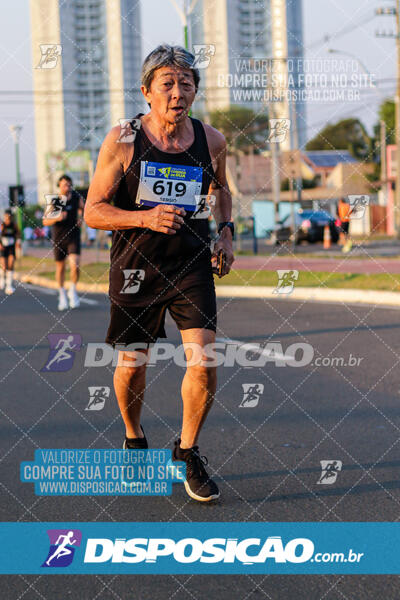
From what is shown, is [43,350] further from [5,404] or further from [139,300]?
[139,300]

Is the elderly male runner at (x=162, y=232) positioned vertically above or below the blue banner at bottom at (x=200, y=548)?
above

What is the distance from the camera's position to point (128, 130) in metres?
4.30

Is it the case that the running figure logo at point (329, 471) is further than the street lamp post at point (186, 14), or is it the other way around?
the street lamp post at point (186, 14)

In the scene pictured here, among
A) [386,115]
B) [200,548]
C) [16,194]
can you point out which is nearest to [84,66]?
[386,115]

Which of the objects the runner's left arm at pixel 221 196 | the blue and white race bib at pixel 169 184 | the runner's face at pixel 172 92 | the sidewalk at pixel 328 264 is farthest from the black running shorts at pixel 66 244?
the runner's face at pixel 172 92

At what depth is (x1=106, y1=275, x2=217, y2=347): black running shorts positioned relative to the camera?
14.2ft

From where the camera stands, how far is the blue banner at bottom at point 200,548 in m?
3.39

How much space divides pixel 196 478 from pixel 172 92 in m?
1.83

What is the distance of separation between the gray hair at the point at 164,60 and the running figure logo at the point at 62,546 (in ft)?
6.93

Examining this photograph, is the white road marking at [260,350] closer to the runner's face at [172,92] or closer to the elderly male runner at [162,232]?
the elderly male runner at [162,232]

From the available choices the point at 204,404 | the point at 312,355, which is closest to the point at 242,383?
the point at 312,355

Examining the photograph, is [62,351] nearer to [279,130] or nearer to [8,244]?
[279,130]

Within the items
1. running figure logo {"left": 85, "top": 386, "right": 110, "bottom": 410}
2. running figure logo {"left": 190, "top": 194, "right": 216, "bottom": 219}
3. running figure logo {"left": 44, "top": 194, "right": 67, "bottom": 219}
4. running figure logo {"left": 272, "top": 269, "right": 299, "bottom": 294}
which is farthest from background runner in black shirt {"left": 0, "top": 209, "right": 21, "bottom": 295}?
running figure logo {"left": 190, "top": 194, "right": 216, "bottom": 219}

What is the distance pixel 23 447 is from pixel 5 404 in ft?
4.37
